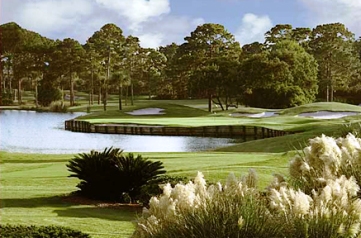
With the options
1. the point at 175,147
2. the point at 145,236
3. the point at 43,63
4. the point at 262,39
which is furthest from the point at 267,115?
the point at 145,236

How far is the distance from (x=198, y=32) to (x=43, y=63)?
11.2 m

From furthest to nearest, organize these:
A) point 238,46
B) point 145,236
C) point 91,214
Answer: point 238,46 → point 91,214 → point 145,236

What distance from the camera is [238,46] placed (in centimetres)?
3603

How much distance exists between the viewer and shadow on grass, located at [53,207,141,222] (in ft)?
16.9

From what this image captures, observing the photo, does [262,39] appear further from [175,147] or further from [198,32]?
[175,147]

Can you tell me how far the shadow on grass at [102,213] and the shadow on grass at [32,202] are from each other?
31cm

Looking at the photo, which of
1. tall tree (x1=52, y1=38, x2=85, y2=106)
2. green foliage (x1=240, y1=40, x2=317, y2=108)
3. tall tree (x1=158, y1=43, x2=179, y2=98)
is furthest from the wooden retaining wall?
tall tree (x1=52, y1=38, x2=85, y2=106)

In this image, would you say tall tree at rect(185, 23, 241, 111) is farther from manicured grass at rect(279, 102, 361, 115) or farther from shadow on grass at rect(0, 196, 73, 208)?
shadow on grass at rect(0, 196, 73, 208)

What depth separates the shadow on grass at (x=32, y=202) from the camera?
5648 mm

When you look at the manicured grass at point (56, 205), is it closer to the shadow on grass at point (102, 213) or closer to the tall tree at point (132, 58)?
the shadow on grass at point (102, 213)

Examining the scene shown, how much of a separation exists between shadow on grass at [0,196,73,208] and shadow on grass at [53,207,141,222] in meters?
0.31

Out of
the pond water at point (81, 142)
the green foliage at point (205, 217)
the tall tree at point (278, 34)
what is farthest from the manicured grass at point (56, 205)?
the tall tree at point (278, 34)

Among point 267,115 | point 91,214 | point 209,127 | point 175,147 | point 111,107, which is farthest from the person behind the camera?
point 111,107

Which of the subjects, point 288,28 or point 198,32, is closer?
point 198,32
